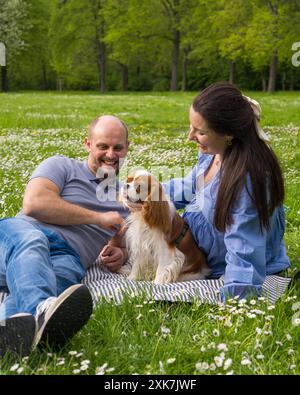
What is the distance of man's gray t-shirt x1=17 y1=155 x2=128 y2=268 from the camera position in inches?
201

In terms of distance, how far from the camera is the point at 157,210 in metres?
4.88

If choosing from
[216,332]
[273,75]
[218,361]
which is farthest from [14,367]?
[273,75]

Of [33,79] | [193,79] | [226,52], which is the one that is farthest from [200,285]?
[33,79]

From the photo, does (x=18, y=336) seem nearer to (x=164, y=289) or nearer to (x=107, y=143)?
(x=164, y=289)

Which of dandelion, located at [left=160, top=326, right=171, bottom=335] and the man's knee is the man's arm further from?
dandelion, located at [left=160, top=326, right=171, bottom=335]

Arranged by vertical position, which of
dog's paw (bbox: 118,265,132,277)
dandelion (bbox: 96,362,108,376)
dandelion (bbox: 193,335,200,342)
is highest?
dandelion (bbox: 96,362,108,376)

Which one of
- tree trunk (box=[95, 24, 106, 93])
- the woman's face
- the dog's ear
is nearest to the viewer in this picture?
the woman's face

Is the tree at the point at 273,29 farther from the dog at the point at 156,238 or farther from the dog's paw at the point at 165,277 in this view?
the dog's paw at the point at 165,277

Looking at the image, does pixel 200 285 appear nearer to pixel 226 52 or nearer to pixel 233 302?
pixel 233 302

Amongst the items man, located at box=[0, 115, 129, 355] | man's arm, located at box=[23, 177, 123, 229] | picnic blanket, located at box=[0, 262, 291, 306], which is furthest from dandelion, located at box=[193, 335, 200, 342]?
man's arm, located at box=[23, 177, 123, 229]

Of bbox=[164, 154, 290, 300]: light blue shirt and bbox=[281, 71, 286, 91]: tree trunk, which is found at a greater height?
bbox=[281, 71, 286, 91]: tree trunk

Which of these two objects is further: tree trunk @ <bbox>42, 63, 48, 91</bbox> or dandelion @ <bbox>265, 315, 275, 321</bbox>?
tree trunk @ <bbox>42, 63, 48, 91</bbox>

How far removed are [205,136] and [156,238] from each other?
3.39 feet
